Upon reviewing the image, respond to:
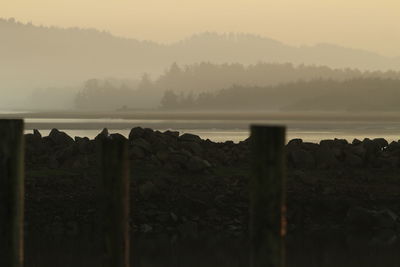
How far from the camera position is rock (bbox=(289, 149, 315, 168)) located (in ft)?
85.9

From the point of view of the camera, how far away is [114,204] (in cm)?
1088

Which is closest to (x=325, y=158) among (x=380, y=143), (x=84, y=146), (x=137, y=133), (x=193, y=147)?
(x=380, y=143)

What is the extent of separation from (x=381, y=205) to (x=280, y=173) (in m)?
13.6

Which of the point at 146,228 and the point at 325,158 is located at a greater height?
the point at 325,158

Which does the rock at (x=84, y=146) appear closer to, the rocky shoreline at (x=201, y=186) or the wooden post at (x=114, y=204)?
the rocky shoreline at (x=201, y=186)

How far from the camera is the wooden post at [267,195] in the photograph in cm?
943

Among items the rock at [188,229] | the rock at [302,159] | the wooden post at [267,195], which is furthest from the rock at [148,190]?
the wooden post at [267,195]

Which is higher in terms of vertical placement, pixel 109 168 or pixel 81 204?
pixel 109 168

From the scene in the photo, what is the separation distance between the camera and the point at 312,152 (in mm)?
→ 27203

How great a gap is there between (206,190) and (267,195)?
13273 millimetres

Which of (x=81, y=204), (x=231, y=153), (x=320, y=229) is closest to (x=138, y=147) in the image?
(x=231, y=153)

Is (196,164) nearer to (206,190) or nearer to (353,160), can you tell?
(206,190)

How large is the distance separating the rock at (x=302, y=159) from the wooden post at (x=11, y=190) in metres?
16.2

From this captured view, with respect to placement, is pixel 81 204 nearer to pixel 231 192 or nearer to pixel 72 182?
pixel 72 182
